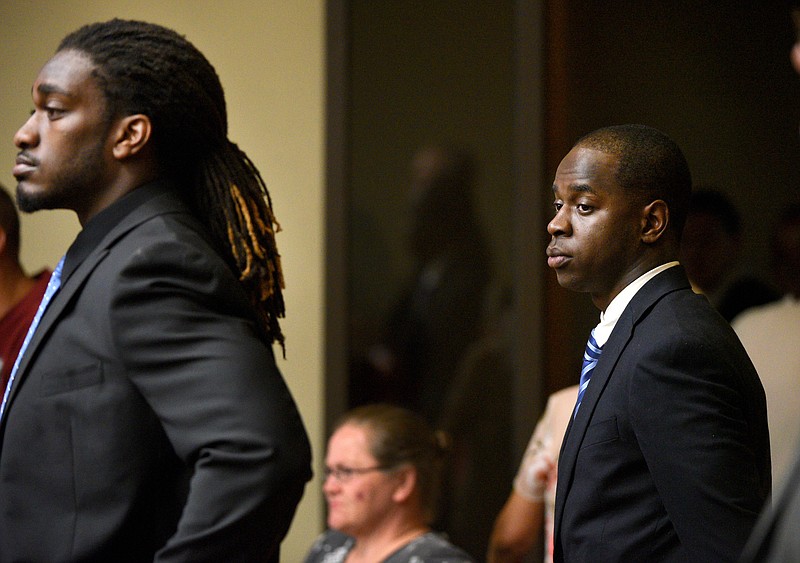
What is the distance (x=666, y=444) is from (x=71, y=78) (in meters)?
0.97

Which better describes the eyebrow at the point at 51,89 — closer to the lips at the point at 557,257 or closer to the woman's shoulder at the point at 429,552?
the lips at the point at 557,257

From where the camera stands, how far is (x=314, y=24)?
356cm

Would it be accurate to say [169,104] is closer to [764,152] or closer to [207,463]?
[207,463]

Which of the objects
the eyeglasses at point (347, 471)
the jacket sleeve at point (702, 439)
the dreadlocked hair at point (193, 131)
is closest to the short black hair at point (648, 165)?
the jacket sleeve at point (702, 439)

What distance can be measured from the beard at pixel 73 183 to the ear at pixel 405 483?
1.29 m

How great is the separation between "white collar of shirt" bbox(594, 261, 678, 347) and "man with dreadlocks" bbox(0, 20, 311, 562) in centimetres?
48

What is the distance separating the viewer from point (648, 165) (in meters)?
1.66

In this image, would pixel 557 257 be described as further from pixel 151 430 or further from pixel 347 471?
pixel 347 471

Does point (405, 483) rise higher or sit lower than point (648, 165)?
lower

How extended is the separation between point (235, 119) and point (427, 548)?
1542 millimetres

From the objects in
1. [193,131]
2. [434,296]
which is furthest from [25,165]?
[434,296]

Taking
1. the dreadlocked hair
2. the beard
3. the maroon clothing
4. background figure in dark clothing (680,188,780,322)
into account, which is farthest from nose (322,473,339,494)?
the beard

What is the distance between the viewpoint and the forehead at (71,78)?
166 centimetres

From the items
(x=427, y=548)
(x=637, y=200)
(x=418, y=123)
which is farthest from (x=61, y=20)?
(x=637, y=200)
